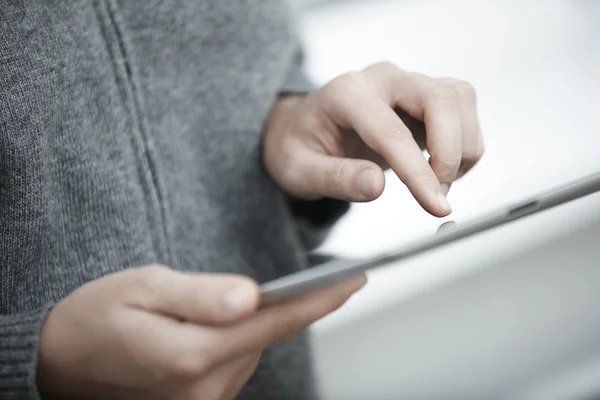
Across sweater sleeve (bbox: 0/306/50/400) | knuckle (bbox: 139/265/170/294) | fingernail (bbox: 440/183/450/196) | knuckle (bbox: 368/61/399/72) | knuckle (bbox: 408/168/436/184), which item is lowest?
sweater sleeve (bbox: 0/306/50/400)

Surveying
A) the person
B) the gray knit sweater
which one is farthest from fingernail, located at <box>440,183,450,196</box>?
the gray knit sweater

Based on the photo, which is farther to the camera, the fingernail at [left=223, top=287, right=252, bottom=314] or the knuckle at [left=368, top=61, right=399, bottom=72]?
the knuckle at [left=368, top=61, right=399, bottom=72]

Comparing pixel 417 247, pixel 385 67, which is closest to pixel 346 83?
pixel 385 67

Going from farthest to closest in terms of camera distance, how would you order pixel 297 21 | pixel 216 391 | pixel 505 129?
pixel 297 21, pixel 505 129, pixel 216 391

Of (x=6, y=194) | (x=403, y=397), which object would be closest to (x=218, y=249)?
(x=6, y=194)

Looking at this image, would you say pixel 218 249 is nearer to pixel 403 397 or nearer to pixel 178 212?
pixel 178 212

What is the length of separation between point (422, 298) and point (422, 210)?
0.95ft

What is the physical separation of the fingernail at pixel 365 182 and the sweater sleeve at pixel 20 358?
165mm

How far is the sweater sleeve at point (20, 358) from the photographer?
0.83ft

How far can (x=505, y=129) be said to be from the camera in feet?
1.17

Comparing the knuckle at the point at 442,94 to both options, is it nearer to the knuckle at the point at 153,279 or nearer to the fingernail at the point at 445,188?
the fingernail at the point at 445,188

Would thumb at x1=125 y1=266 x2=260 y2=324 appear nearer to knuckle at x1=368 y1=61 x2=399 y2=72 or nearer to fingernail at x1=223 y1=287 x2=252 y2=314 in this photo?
fingernail at x1=223 y1=287 x2=252 y2=314

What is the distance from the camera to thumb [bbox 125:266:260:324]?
21 cm

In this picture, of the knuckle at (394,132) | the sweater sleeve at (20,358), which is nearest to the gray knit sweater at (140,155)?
the sweater sleeve at (20,358)
